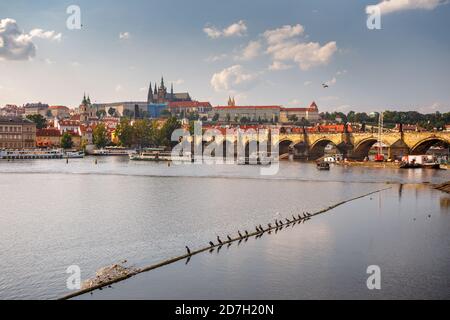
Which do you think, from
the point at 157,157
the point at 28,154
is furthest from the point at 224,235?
the point at 28,154

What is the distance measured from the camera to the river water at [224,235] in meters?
17.8

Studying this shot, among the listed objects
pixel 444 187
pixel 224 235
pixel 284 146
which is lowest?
pixel 224 235

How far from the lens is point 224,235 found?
25.5 m

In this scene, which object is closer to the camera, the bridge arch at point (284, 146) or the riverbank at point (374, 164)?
the riverbank at point (374, 164)

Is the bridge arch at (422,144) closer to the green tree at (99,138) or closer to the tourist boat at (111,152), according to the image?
the tourist boat at (111,152)

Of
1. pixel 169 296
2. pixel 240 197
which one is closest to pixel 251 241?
pixel 169 296

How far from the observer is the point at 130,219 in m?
30.5

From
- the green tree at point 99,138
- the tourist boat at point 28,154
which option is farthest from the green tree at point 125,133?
the tourist boat at point 28,154

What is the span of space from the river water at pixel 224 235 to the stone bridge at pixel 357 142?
94.3 feet

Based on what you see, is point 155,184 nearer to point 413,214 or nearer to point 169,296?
point 413,214

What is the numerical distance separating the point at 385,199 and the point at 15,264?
27.0 meters

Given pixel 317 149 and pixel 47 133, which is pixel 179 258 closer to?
pixel 317 149

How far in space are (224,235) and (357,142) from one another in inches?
2537

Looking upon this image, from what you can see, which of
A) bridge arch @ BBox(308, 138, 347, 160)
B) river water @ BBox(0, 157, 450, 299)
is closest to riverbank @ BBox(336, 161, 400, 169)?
bridge arch @ BBox(308, 138, 347, 160)
